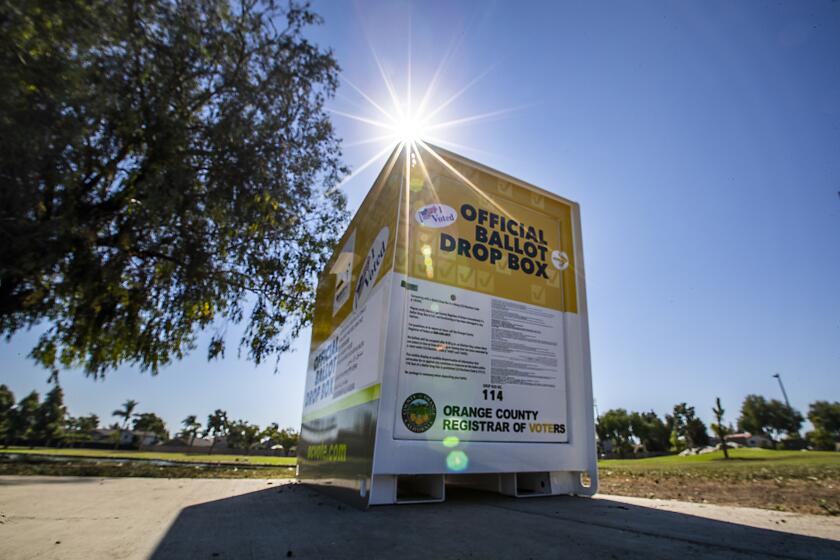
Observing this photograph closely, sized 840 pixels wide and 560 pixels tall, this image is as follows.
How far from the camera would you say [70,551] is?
5.75 feet

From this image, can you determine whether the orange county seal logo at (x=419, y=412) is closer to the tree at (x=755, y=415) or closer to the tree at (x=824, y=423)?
the tree at (x=824, y=423)

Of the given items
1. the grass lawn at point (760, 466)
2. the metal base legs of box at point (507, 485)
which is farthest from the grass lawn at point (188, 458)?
the metal base legs of box at point (507, 485)

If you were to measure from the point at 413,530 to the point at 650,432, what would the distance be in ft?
280

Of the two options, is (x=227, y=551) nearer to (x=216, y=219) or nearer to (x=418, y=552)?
(x=418, y=552)

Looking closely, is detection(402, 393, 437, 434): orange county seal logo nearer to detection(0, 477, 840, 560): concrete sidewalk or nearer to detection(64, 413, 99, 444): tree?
detection(0, 477, 840, 560): concrete sidewalk

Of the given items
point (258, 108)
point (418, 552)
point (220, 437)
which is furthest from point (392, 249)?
point (220, 437)

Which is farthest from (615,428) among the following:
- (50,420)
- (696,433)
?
(50,420)

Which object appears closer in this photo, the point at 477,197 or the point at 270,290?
the point at 477,197

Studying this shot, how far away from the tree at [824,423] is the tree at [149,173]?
7007cm

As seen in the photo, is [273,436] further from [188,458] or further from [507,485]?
[507,485]

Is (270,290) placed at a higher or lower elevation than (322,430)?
higher

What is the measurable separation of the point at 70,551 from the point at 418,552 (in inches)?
63.2

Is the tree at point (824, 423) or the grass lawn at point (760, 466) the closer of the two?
the grass lawn at point (760, 466)

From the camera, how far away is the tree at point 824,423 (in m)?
49.7
